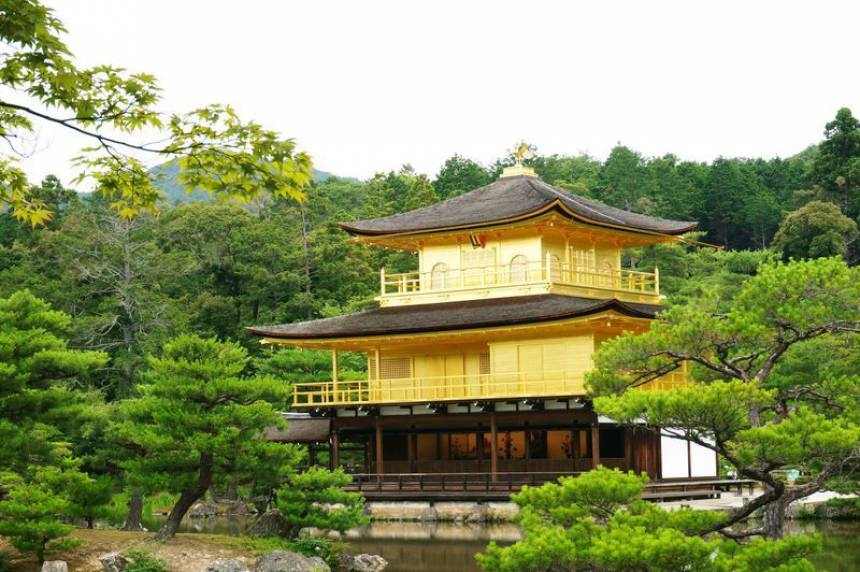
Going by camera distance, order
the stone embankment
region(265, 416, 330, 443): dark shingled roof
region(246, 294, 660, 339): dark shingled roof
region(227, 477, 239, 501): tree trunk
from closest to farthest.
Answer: the stone embankment → region(246, 294, 660, 339): dark shingled roof → region(265, 416, 330, 443): dark shingled roof → region(227, 477, 239, 501): tree trunk

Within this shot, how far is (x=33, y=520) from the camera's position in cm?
2116

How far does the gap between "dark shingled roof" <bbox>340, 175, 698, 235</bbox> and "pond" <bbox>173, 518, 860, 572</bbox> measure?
9437mm

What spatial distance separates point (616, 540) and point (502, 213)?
82.2 ft

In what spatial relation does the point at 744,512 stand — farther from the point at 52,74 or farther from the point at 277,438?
the point at 277,438

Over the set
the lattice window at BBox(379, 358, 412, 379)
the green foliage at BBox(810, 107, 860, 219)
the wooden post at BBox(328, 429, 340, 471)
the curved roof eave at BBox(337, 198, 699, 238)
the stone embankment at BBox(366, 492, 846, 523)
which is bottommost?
the stone embankment at BBox(366, 492, 846, 523)

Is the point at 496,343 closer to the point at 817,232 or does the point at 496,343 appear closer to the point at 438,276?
the point at 438,276

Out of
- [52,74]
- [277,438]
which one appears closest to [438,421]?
[277,438]

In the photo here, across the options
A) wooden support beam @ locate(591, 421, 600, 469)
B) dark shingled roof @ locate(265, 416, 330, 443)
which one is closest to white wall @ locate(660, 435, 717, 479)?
wooden support beam @ locate(591, 421, 600, 469)

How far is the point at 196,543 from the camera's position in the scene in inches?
909

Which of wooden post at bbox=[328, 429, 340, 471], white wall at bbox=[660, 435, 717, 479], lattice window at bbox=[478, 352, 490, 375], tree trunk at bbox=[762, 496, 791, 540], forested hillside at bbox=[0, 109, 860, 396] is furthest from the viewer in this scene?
forested hillside at bbox=[0, 109, 860, 396]

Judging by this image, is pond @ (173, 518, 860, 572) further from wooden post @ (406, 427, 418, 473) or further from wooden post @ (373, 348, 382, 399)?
wooden post @ (373, 348, 382, 399)

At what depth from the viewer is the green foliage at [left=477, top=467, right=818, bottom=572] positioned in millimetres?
12938

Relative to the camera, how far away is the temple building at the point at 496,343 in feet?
113

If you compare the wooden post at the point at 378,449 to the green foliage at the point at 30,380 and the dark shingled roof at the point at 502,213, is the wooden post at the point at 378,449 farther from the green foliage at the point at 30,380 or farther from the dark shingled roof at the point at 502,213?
the green foliage at the point at 30,380
